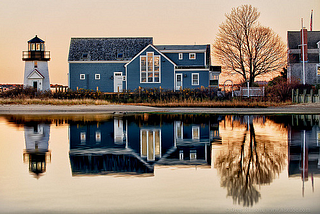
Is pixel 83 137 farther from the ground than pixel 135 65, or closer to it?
closer to it

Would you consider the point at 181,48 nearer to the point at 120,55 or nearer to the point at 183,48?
the point at 183,48

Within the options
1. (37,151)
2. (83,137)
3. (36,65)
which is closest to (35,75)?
(36,65)

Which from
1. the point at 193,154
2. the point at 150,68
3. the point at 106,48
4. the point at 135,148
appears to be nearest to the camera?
the point at 193,154

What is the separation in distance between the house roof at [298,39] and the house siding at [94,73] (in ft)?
79.6

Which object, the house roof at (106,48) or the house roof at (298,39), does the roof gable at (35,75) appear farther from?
the house roof at (298,39)

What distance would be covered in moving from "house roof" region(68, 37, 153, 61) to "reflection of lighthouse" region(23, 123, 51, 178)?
3924 cm

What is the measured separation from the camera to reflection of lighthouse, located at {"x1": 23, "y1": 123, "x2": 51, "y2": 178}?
10816 millimetres

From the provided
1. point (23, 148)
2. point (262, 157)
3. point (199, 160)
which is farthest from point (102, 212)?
point (23, 148)

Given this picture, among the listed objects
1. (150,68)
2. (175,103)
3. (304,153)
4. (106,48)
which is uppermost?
(106,48)

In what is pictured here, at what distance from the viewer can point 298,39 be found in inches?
2490

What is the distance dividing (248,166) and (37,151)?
652 cm

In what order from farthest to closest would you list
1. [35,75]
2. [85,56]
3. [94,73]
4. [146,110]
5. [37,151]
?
[35,75], [85,56], [94,73], [146,110], [37,151]

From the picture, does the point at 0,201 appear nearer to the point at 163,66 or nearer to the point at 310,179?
the point at 310,179

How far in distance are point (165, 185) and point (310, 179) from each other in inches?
119
